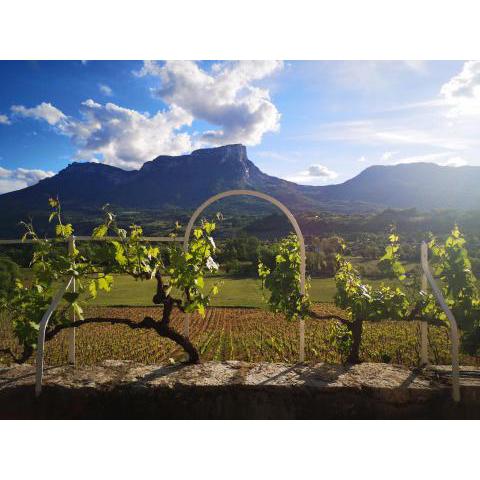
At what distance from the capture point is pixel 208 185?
164m

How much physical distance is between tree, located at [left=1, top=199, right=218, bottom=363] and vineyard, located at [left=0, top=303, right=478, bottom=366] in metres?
1.73

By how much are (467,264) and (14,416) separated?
478cm

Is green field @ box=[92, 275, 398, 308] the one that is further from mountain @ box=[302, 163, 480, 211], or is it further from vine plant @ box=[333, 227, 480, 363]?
mountain @ box=[302, 163, 480, 211]

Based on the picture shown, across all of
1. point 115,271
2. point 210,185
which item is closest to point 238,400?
point 115,271

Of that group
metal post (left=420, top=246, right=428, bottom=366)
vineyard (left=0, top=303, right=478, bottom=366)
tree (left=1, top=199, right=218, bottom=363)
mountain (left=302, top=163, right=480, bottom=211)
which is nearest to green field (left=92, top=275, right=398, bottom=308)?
vineyard (left=0, top=303, right=478, bottom=366)

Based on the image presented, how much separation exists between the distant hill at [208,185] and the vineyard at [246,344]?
9880 cm

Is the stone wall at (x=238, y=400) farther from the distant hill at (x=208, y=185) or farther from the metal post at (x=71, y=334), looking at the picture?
the distant hill at (x=208, y=185)

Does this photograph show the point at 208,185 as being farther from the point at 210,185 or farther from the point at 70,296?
the point at 70,296

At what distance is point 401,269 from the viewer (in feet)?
14.7

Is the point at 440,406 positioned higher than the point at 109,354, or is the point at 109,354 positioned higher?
the point at 440,406

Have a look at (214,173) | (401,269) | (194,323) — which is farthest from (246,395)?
(214,173)

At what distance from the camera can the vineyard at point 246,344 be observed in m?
6.47

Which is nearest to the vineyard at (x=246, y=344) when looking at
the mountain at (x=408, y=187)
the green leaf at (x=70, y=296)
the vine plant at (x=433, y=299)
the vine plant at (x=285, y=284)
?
the vine plant at (x=285, y=284)

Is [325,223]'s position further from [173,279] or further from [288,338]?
[173,279]
